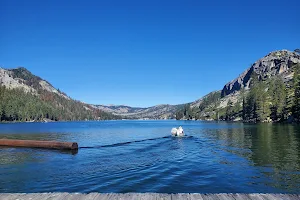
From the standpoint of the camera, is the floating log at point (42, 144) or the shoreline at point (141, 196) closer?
the shoreline at point (141, 196)

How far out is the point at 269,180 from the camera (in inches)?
881

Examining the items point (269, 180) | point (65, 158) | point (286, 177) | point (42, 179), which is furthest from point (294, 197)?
point (65, 158)

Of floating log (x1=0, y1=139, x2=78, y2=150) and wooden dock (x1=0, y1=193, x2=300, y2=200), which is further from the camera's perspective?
floating log (x1=0, y1=139, x2=78, y2=150)

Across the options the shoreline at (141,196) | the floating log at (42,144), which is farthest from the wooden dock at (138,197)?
the floating log at (42,144)

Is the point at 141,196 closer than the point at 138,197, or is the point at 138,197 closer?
the point at 138,197

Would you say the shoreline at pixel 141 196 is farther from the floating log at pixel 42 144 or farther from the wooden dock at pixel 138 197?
the floating log at pixel 42 144

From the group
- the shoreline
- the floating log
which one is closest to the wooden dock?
the shoreline

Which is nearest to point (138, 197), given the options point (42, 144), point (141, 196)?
point (141, 196)

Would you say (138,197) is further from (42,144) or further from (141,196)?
(42,144)

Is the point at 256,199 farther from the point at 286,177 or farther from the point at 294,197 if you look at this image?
the point at 286,177

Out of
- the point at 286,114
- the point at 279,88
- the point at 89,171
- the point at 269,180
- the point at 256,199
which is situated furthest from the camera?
the point at 279,88

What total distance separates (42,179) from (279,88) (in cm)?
20405

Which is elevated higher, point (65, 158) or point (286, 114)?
point (286, 114)

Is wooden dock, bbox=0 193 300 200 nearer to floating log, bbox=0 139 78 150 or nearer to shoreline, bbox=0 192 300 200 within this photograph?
shoreline, bbox=0 192 300 200
